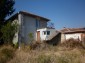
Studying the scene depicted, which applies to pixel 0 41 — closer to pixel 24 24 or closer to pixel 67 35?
pixel 24 24

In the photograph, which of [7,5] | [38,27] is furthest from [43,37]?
[7,5]

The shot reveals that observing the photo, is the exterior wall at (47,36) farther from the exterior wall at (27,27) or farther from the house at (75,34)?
the house at (75,34)

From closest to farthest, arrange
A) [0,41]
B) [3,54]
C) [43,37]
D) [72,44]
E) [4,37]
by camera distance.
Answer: [3,54], [72,44], [4,37], [0,41], [43,37]

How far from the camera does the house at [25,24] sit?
28188 millimetres

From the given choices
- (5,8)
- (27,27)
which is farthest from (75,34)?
(5,8)

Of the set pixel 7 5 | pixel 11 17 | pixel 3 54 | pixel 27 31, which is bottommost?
pixel 3 54

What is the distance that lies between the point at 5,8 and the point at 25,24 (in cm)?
441

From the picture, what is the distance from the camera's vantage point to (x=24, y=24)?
2864 centimetres

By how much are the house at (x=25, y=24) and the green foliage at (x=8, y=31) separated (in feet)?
3.57

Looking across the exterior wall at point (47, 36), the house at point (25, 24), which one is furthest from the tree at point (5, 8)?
the exterior wall at point (47, 36)

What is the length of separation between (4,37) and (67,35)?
436 inches

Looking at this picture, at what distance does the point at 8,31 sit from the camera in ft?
87.5

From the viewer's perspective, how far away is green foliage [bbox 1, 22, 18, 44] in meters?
26.5

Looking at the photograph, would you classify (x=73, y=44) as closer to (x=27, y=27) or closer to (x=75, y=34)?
(x=75, y=34)
